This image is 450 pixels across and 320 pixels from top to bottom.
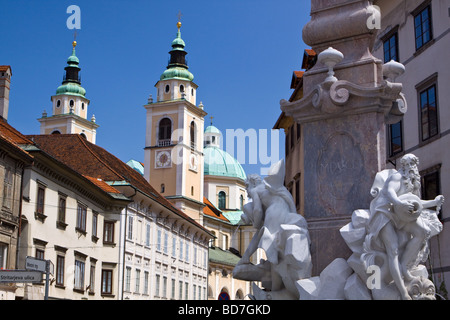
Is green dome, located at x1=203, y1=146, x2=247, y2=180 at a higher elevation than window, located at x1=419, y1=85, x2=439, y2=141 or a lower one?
higher

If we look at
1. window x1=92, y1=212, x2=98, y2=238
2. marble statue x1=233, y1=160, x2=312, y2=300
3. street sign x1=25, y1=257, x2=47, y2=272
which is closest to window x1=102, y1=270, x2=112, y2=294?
window x1=92, y1=212, x2=98, y2=238

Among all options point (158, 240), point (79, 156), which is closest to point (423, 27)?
point (79, 156)

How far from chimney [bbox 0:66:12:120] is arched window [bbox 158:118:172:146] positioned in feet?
142

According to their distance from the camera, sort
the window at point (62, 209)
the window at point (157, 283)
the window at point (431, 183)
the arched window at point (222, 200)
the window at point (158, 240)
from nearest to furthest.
→ the window at point (431, 183) → the window at point (62, 209) → the window at point (158, 240) → the window at point (157, 283) → the arched window at point (222, 200)

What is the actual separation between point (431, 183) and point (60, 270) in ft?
66.4

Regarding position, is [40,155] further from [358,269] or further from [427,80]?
[358,269]

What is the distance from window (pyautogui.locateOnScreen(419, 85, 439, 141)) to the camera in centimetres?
2339

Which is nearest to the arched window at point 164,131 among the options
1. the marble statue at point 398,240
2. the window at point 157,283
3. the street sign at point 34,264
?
the window at point 157,283

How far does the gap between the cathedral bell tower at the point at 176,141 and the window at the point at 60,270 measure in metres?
42.2

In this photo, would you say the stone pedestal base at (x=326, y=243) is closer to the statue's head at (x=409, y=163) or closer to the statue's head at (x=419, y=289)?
the statue's head at (x=419, y=289)

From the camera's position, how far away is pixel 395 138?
85.5 feet

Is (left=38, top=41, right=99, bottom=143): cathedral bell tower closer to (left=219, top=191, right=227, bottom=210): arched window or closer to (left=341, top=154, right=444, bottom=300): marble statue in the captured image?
(left=219, top=191, right=227, bottom=210): arched window

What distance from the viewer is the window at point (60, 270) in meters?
35.0
